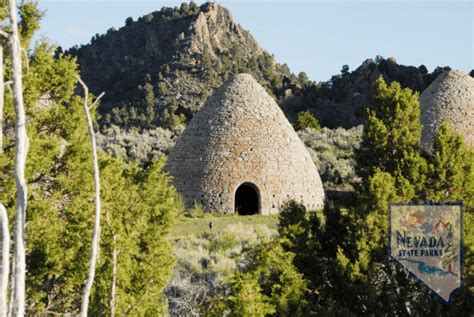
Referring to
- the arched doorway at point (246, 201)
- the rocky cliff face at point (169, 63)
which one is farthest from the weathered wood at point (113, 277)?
the rocky cliff face at point (169, 63)

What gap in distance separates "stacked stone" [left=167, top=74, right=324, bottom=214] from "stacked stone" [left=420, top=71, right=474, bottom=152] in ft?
23.5

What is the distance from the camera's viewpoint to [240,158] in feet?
67.5

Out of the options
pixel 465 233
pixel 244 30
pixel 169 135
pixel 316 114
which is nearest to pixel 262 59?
pixel 244 30

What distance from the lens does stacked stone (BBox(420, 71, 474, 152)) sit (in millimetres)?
27531

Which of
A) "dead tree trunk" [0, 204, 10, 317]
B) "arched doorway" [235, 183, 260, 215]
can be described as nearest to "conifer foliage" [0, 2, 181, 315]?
"dead tree trunk" [0, 204, 10, 317]

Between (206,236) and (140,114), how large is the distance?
4080cm

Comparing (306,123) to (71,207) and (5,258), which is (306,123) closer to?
(71,207)

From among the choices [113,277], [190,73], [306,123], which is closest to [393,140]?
[113,277]

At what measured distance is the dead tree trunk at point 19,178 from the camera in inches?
336

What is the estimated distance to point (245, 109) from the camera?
2145 cm

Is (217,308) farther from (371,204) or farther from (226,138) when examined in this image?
(226,138)

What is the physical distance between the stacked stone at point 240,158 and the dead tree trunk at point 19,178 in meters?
11.2

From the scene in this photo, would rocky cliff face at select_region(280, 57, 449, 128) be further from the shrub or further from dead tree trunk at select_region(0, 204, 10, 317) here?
dead tree trunk at select_region(0, 204, 10, 317)

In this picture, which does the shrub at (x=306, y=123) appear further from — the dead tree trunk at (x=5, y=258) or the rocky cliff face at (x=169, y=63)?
the dead tree trunk at (x=5, y=258)
